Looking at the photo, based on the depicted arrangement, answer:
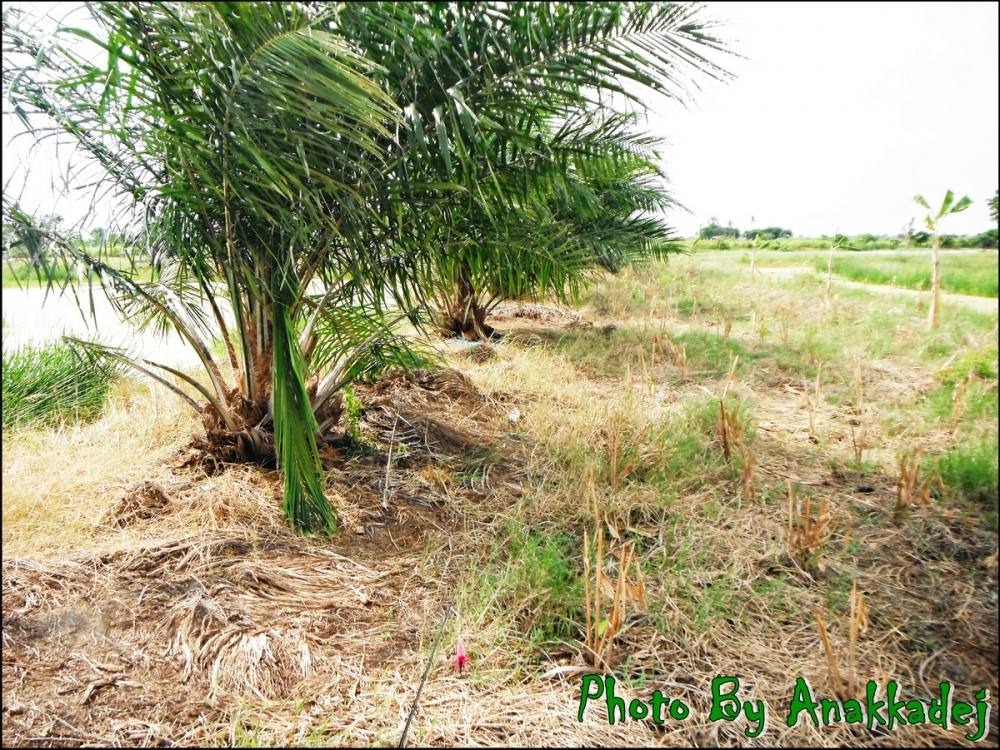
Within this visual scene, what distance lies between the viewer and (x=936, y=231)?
108 cm

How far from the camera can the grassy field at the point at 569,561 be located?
114 centimetres

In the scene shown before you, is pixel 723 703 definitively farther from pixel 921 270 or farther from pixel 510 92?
pixel 510 92

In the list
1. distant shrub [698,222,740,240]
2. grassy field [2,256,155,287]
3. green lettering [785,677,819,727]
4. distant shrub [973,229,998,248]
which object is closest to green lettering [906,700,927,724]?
green lettering [785,677,819,727]

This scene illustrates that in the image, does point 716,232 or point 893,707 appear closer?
point 893,707

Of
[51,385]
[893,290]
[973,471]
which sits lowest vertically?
[973,471]

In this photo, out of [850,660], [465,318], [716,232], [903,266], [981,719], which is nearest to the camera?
[981,719]

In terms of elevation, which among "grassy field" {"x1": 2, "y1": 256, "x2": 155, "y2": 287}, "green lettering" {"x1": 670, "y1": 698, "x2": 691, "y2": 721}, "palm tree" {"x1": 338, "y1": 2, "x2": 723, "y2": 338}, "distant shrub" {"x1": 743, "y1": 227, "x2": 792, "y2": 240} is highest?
"palm tree" {"x1": 338, "y1": 2, "x2": 723, "y2": 338}

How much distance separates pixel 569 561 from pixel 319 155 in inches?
45.1

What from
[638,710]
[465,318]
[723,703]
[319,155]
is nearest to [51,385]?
[319,155]

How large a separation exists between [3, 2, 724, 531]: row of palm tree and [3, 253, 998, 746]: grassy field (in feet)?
1.02

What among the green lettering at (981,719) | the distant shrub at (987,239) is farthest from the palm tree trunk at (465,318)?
the green lettering at (981,719)

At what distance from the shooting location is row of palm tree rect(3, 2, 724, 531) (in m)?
1.19

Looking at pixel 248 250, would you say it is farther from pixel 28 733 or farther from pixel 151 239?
pixel 28 733

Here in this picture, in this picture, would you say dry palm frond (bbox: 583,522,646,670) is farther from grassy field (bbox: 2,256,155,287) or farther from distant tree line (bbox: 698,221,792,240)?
grassy field (bbox: 2,256,155,287)
